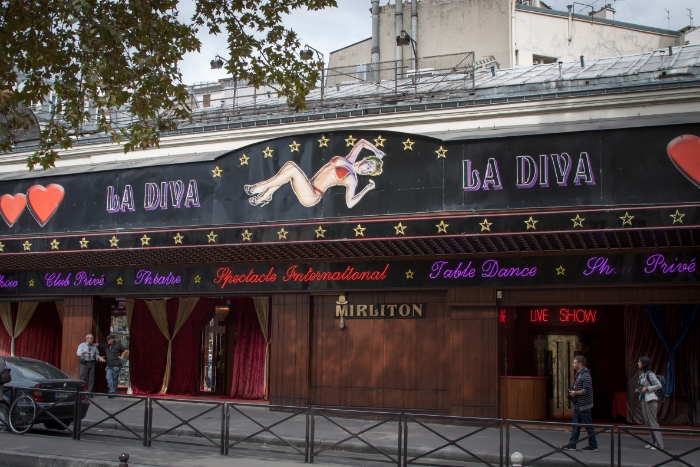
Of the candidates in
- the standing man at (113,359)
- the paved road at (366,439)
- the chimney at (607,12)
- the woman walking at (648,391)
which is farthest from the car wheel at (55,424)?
the chimney at (607,12)

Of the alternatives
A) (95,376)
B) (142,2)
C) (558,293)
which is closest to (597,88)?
(558,293)

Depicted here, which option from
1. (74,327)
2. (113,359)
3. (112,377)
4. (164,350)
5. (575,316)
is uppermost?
(575,316)

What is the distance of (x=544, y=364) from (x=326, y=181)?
23.4 ft

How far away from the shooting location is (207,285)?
19.6 meters

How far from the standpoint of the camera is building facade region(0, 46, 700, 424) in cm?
1532

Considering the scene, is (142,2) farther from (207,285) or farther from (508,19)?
(508,19)

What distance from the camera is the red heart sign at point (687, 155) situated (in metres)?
14.4

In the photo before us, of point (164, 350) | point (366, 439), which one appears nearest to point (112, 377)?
point (164, 350)

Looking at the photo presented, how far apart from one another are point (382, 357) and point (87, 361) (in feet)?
24.1

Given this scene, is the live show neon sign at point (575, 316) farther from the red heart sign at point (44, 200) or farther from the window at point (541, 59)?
the window at point (541, 59)

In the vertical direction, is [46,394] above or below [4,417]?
above

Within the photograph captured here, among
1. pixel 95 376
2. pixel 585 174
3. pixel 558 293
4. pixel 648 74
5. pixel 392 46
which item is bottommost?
pixel 95 376

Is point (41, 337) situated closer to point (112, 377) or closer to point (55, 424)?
point (112, 377)

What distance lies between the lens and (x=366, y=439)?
14398 millimetres
